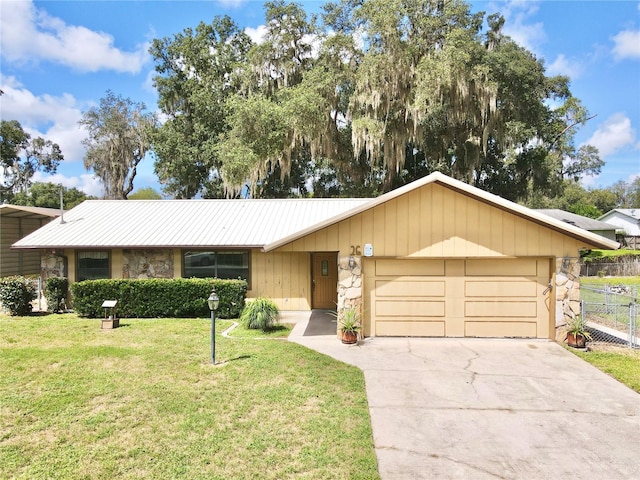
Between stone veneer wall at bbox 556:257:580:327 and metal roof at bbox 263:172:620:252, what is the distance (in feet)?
1.94

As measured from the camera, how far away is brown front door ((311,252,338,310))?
38.0 ft

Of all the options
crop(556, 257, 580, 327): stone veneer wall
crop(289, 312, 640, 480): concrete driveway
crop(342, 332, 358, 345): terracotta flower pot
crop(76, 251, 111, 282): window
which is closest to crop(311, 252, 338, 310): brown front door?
crop(342, 332, 358, 345): terracotta flower pot

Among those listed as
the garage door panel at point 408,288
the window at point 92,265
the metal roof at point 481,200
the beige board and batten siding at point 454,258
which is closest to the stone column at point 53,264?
the window at point 92,265

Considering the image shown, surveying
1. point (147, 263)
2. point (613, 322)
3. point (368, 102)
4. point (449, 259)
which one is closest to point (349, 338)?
point (449, 259)

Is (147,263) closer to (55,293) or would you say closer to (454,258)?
(55,293)

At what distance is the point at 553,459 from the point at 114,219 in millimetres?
13822

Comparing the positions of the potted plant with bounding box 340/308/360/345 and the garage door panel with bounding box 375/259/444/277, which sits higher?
the garage door panel with bounding box 375/259/444/277

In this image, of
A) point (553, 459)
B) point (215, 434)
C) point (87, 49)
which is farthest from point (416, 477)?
point (87, 49)

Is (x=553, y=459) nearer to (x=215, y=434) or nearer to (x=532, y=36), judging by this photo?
(x=215, y=434)

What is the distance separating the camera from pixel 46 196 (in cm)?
3734

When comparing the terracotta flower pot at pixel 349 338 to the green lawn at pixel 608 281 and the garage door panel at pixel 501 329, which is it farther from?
the green lawn at pixel 608 281

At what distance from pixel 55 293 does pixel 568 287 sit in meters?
13.8

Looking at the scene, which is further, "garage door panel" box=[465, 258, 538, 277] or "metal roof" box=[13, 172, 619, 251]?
"metal roof" box=[13, 172, 619, 251]

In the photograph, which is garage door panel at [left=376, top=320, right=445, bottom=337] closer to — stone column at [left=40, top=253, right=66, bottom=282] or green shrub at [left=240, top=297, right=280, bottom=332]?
green shrub at [left=240, top=297, right=280, bottom=332]
